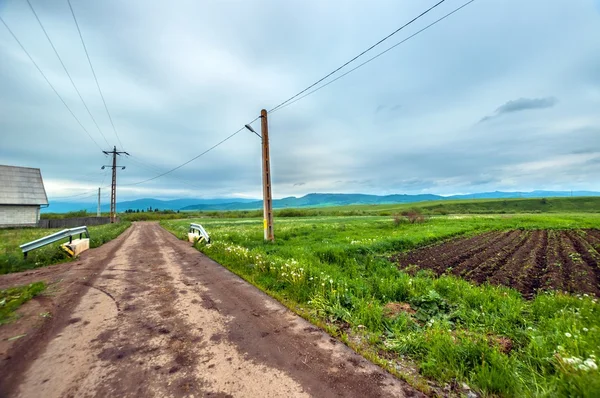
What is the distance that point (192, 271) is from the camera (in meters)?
8.52

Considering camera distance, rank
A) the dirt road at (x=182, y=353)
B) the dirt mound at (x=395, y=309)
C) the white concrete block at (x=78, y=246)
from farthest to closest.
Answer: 1. the white concrete block at (x=78, y=246)
2. the dirt mound at (x=395, y=309)
3. the dirt road at (x=182, y=353)

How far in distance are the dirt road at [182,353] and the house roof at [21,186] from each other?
43728 millimetres

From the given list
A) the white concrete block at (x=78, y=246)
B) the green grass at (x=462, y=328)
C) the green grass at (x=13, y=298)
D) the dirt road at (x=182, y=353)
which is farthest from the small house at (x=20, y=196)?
the green grass at (x=462, y=328)

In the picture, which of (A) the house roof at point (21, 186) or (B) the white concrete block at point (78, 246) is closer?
(B) the white concrete block at point (78, 246)

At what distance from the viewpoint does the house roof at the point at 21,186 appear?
33.8 m

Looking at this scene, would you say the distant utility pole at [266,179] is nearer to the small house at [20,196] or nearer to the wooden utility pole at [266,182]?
the wooden utility pole at [266,182]

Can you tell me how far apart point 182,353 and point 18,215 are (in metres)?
48.8

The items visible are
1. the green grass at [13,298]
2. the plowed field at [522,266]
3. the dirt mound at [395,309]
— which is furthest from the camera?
the plowed field at [522,266]

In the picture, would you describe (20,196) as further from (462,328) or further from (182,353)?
(462,328)

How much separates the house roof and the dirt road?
43.7 meters

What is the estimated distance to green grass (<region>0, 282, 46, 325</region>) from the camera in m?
4.79

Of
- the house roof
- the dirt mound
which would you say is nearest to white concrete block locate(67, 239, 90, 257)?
the dirt mound

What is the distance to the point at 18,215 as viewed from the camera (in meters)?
34.1

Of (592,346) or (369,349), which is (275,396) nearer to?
(369,349)
